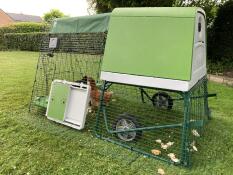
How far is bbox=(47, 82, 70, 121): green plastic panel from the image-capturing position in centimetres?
498

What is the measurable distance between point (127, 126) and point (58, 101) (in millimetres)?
1357

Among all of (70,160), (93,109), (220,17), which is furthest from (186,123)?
(220,17)

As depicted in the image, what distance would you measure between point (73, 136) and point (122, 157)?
1.00 meters

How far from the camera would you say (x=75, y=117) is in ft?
16.1

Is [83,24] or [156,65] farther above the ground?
[83,24]

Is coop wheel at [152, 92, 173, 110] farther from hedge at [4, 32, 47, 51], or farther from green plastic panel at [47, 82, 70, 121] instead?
hedge at [4, 32, 47, 51]

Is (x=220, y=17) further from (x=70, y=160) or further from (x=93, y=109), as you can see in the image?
(x=70, y=160)

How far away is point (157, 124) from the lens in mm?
5234

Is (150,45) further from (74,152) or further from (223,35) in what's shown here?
(223,35)

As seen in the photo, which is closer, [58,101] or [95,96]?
[58,101]

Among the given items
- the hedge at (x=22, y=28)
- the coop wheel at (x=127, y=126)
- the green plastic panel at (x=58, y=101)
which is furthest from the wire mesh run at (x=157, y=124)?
the hedge at (x=22, y=28)

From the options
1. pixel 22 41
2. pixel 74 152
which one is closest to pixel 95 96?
pixel 74 152

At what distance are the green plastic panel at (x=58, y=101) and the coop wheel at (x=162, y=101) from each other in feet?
6.23

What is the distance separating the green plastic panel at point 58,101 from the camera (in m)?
4.98
